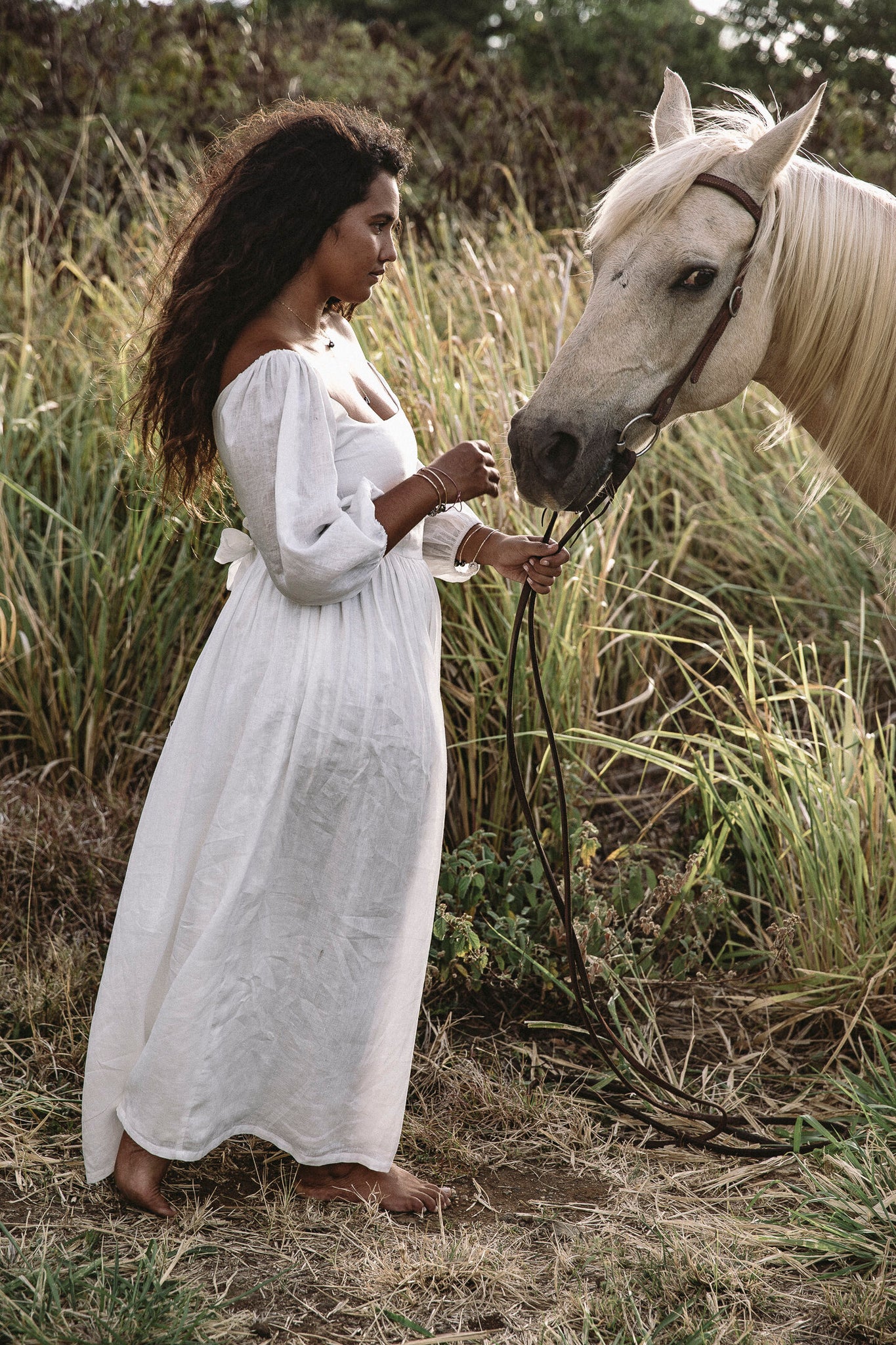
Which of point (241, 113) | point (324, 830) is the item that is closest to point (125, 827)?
point (324, 830)

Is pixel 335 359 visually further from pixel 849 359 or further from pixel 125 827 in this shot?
pixel 125 827

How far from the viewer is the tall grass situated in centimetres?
276

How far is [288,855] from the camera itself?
196 centimetres

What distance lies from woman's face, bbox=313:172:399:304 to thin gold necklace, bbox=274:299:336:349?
2.9 inches

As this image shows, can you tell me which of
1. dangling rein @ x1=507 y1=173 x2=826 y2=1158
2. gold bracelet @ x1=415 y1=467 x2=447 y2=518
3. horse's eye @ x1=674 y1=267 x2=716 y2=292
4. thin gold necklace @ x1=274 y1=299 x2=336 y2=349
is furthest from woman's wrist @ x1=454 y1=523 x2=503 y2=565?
horse's eye @ x1=674 y1=267 x2=716 y2=292

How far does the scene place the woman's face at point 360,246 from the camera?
6.39 feet

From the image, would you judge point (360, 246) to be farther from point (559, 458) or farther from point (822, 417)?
point (822, 417)

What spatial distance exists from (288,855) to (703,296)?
3.98ft

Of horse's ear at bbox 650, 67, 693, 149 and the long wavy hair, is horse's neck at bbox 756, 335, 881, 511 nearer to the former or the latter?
horse's ear at bbox 650, 67, 693, 149

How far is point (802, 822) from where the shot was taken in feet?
9.41

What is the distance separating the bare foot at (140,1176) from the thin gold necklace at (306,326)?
152cm

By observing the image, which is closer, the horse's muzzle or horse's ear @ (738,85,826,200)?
horse's ear @ (738,85,826,200)

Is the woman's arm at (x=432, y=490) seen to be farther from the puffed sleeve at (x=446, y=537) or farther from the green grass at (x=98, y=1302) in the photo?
the green grass at (x=98, y=1302)

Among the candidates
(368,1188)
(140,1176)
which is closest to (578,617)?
(368,1188)
